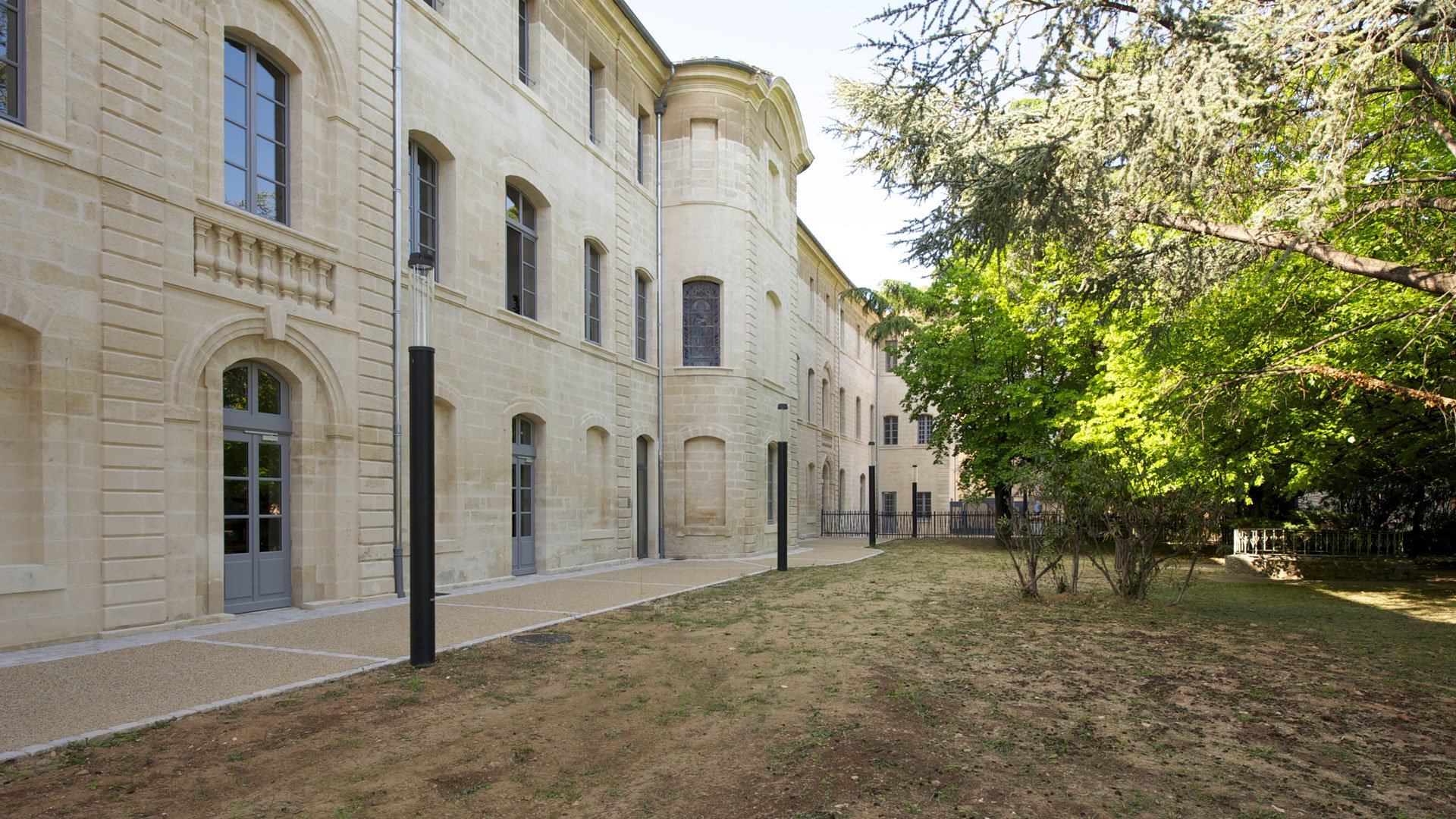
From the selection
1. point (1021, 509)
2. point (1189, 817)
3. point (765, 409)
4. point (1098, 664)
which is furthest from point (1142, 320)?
point (1189, 817)

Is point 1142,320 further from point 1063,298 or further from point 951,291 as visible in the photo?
point 951,291

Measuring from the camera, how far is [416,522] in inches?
266

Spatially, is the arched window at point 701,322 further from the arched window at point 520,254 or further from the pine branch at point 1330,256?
the pine branch at point 1330,256

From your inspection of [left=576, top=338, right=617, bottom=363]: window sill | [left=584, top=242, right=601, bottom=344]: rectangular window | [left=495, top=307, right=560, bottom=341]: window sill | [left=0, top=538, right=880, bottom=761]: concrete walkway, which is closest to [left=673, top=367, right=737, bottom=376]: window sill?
[left=576, top=338, right=617, bottom=363]: window sill

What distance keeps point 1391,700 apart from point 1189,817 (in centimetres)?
352

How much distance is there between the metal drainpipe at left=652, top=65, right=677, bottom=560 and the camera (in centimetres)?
1972

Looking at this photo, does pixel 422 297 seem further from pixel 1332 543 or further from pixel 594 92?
pixel 1332 543

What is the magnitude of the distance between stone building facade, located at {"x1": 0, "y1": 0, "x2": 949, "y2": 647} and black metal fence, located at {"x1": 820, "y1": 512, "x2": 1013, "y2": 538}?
46.6ft

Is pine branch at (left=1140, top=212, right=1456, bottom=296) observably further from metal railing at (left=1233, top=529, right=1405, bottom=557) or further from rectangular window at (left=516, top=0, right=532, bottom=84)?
metal railing at (left=1233, top=529, right=1405, bottom=557)

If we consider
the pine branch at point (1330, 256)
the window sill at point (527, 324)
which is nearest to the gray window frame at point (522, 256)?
the window sill at point (527, 324)

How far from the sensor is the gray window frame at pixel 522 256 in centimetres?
1459

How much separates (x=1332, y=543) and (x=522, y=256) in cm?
1643

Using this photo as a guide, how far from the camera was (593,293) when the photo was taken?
17.5m

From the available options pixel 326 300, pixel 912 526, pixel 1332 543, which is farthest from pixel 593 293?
pixel 912 526
